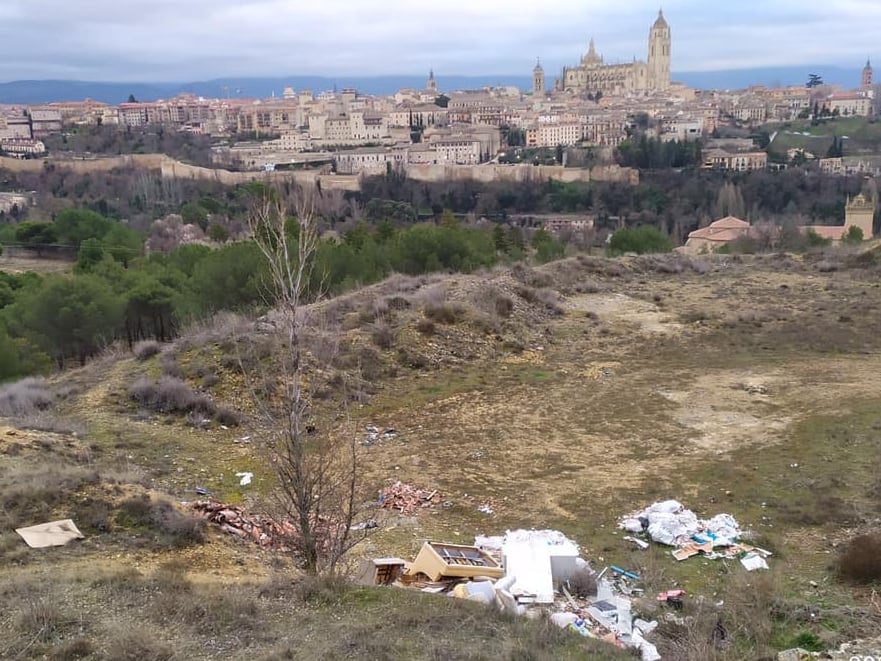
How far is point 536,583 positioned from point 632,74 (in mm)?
142751

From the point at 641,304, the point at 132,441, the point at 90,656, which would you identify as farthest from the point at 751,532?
the point at 641,304

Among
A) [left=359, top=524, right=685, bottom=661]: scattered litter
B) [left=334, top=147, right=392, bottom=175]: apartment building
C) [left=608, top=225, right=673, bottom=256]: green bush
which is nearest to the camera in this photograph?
[left=359, top=524, right=685, bottom=661]: scattered litter

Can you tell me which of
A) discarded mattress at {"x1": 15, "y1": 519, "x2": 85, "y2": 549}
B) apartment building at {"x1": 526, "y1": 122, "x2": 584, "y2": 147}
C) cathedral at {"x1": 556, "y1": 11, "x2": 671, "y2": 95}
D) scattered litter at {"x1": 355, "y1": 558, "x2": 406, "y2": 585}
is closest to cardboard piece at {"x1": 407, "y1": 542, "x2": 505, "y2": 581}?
scattered litter at {"x1": 355, "y1": 558, "x2": 406, "y2": 585}

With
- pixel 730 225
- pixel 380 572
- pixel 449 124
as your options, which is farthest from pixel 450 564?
pixel 449 124

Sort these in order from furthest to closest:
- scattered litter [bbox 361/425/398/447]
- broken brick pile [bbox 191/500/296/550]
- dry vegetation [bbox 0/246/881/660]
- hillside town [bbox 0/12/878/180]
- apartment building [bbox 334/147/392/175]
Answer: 1. hillside town [bbox 0/12/878/180]
2. apartment building [bbox 334/147/392/175]
3. scattered litter [bbox 361/425/398/447]
4. broken brick pile [bbox 191/500/296/550]
5. dry vegetation [bbox 0/246/881/660]

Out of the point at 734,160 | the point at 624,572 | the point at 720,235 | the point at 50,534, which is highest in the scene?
the point at 734,160

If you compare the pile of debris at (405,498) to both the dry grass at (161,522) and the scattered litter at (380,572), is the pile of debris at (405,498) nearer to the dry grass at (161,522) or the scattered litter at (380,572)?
the scattered litter at (380,572)

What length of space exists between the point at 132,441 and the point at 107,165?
221 ft

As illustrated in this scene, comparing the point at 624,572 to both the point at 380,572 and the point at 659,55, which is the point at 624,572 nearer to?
the point at 380,572

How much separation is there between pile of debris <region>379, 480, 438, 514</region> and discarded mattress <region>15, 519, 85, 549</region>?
3191mm

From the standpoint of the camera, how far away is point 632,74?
134875mm

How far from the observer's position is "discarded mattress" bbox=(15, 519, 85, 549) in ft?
19.7

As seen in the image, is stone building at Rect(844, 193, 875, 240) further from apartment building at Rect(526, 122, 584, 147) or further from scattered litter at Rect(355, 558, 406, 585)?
apartment building at Rect(526, 122, 584, 147)

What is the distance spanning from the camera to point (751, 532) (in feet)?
23.8
